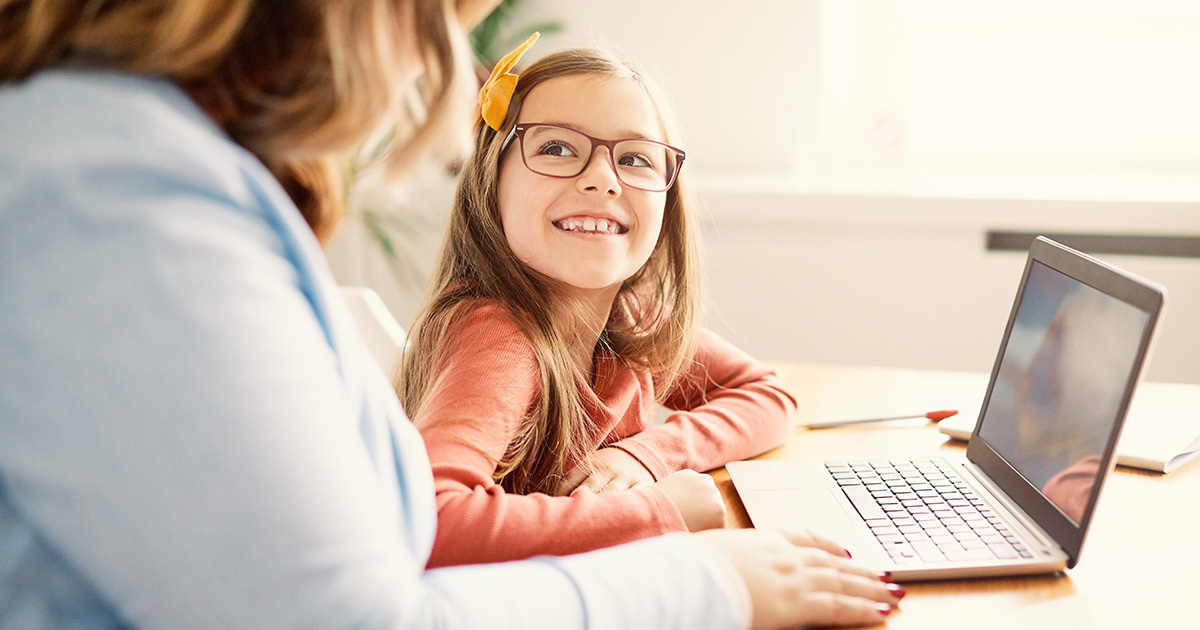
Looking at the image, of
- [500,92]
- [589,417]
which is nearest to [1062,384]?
[589,417]

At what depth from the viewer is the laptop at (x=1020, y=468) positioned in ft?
2.61

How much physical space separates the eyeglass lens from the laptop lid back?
44cm

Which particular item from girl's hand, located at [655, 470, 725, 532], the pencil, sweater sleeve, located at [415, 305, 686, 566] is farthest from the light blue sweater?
the pencil

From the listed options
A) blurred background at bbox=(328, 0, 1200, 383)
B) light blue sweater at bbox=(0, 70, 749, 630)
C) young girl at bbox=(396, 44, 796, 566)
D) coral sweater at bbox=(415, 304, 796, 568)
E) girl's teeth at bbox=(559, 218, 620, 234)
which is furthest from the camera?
blurred background at bbox=(328, 0, 1200, 383)

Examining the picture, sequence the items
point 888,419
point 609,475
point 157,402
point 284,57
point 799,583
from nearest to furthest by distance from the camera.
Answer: point 157,402
point 284,57
point 799,583
point 609,475
point 888,419

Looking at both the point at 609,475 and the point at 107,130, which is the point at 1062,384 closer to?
the point at 609,475

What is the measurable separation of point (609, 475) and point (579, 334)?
248 mm

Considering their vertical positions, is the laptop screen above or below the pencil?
above

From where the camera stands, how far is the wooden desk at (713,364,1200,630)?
739 mm

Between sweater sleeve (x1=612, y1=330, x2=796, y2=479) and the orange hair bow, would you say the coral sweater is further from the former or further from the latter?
the orange hair bow

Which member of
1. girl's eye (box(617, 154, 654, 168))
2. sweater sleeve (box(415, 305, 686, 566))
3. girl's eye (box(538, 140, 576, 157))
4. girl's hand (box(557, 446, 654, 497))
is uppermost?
girl's eye (box(538, 140, 576, 157))

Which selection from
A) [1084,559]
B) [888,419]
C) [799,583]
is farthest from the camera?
[888,419]

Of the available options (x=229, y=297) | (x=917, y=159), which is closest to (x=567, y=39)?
(x=917, y=159)

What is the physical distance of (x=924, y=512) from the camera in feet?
2.99
